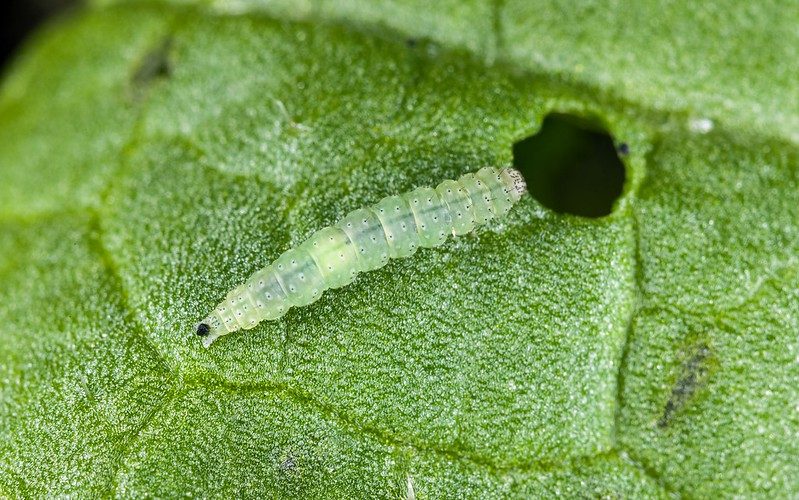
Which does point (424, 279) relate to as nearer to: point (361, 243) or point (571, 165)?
point (361, 243)

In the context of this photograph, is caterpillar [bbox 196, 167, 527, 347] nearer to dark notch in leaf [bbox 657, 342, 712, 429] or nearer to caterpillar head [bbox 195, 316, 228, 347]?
caterpillar head [bbox 195, 316, 228, 347]

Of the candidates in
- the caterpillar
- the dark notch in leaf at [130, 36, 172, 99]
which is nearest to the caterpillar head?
the caterpillar

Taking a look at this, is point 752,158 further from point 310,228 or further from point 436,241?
point 310,228


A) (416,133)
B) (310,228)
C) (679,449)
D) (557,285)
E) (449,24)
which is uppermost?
(449,24)

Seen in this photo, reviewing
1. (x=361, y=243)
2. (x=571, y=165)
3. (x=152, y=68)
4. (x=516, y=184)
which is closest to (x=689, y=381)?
(x=516, y=184)

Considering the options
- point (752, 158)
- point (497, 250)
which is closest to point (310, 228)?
point (497, 250)

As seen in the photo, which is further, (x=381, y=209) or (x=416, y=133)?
(x=416, y=133)
